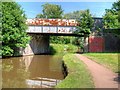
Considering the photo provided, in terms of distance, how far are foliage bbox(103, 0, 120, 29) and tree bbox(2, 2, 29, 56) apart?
12371 mm

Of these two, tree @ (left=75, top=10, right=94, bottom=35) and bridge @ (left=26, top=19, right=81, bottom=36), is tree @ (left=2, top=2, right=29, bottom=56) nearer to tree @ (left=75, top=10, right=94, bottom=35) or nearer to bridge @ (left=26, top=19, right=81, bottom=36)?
bridge @ (left=26, top=19, right=81, bottom=36)

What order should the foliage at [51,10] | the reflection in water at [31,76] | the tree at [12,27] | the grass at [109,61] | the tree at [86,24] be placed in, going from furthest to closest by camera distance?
the foliage at [51,10], the tree at [86,24], the tree at [12,27], the grass at [109,61], the reflection in water at [31,76]

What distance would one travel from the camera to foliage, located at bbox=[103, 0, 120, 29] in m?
45.7

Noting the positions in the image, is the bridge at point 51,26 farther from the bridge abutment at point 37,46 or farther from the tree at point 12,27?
the tree at point 12,27

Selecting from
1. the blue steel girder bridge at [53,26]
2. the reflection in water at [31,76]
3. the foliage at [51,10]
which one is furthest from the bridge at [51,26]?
the foliage at [51,10]

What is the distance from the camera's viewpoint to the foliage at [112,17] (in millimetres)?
45719

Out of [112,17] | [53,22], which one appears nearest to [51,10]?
[53,22]

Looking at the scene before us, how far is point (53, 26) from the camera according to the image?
50.0m

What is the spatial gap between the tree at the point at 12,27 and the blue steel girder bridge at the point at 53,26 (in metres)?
5.59

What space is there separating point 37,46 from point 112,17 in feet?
57.6

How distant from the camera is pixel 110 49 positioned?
1903 inches

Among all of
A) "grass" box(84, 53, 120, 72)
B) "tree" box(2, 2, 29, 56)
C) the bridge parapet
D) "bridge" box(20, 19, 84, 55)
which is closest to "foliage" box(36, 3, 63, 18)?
"bridge" box(20, 19, 84, 55)

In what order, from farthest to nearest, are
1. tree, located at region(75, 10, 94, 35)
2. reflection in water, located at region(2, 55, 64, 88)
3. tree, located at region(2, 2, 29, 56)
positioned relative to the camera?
tree, located at region(75, 10, 94, 35) → tree, located at region(2, 2, 29, 56) → reflection in water, located at region(2, 55, 64, 88)

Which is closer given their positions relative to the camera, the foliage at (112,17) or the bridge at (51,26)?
the foliage at (112,17)
